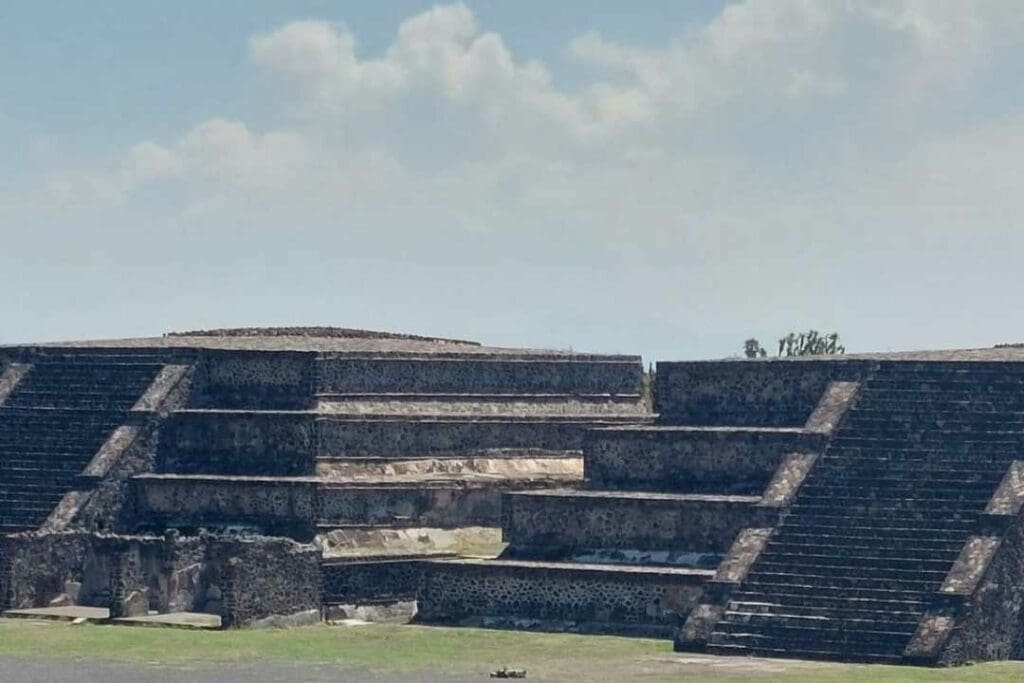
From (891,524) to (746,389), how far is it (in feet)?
19.5

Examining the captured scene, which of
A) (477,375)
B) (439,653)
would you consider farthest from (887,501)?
(477,375)

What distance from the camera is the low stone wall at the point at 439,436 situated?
151ft

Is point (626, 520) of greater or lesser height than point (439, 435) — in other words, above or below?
below

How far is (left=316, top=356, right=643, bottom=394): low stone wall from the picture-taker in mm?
47000

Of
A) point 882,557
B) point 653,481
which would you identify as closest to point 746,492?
point 653,481

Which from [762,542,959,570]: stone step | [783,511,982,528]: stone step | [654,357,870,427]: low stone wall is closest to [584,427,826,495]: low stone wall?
[654,357,870,427]: low stone wall

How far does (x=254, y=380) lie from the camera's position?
47500 millimetres

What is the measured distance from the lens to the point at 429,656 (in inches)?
1459

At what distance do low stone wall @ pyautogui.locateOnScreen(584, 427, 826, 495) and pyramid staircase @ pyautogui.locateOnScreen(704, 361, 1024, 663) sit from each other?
4.02 feet

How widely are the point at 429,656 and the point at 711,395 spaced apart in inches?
375

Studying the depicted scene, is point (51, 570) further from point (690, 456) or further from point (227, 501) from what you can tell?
point (690, 456)

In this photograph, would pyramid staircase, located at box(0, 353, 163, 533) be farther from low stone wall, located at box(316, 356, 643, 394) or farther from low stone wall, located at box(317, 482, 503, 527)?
low stone wall, located at box(317, 482, 503, 527)

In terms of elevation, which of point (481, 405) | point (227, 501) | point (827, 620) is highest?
point (481, 405)

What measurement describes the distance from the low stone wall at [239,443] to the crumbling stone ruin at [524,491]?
5 centimetres
